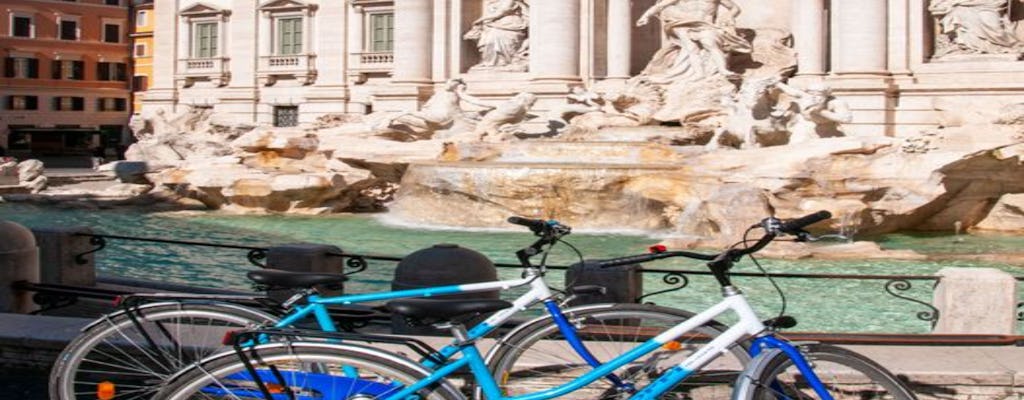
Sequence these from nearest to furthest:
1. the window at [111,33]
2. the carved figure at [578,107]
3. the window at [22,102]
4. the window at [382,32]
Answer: the carved figure at [578,107]
the window at [382,32]
the window at [22,102]
the window at [111,33]

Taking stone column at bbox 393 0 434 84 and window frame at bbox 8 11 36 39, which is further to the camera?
window frame at bbox 8 11 36 39

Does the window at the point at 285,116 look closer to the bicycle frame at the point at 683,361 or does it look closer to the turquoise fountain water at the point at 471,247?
the turquoise fountain water at the point at 471,247

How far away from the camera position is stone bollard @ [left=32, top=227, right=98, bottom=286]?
9.95 m

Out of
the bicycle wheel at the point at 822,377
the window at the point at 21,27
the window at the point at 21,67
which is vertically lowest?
the bicycle wheel at the point at 822,377

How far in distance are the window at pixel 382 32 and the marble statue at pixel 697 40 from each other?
9.75 meters

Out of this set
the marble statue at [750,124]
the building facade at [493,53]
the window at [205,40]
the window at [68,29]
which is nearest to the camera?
the marble statue at [750,124]

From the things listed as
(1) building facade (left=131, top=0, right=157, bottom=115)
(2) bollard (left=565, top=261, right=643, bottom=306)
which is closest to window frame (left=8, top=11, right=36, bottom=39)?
(1) building facade (left=131, top=0, right=157, bottom=115)

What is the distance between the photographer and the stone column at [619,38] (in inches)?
1088

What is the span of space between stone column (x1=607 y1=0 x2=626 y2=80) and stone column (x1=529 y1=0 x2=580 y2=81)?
0.92 metres

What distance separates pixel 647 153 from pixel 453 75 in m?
11.4

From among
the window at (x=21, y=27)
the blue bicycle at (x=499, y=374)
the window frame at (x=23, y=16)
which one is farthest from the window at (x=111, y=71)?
the blue bicycle at (x=499, y=374)

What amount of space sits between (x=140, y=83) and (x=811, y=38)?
40412mm

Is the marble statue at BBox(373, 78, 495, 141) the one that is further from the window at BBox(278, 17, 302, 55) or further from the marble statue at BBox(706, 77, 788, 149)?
the window at BBox(278, 17, 302, 55)

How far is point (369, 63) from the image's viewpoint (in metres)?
33.9
